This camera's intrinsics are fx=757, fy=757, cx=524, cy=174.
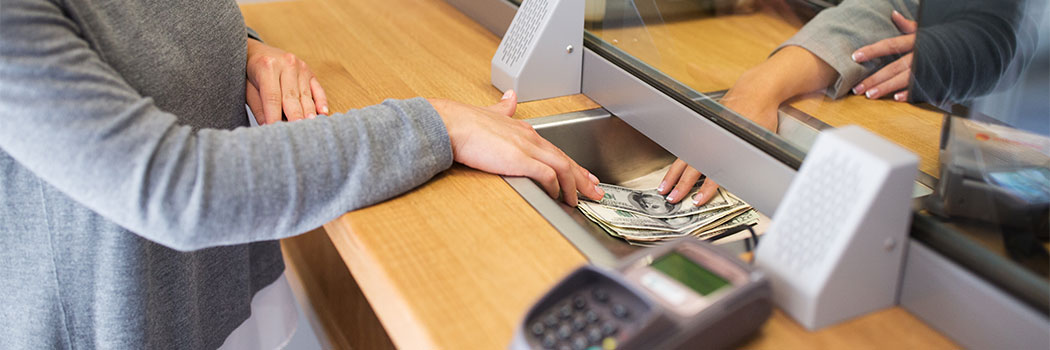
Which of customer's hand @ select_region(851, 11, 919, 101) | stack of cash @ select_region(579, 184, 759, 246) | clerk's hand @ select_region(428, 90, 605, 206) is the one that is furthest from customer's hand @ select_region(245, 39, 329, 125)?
customer's hand @ select_region(851, 11, 919, 101)

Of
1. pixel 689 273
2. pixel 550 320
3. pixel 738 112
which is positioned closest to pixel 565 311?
pixel 550 320

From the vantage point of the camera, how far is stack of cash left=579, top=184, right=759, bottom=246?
1.04 meters

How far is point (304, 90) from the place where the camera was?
1149 mm

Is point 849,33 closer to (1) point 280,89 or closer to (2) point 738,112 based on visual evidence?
(2) point 738,112

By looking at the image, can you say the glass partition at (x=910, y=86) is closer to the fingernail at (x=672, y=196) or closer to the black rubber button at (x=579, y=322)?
the fingernail at (x=672, y=196)

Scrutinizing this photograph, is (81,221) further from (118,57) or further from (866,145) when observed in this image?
(866,145)

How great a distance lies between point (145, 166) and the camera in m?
0.72

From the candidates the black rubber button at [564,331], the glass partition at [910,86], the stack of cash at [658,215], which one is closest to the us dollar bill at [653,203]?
the stack of cash at [658,215]

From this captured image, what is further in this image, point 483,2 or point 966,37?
point 483,2

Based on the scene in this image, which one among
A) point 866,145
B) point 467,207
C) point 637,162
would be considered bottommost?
point 637,162

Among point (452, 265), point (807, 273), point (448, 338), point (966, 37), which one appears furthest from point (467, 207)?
point (966, 37)

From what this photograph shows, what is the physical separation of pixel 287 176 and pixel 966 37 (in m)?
0.76

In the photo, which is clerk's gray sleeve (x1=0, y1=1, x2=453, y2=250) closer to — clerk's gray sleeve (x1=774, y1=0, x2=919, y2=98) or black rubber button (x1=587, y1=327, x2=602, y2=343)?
black rubber button (x1=587, y1=327, x2=602, y2=343)

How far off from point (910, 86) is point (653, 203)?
1.26 feet
